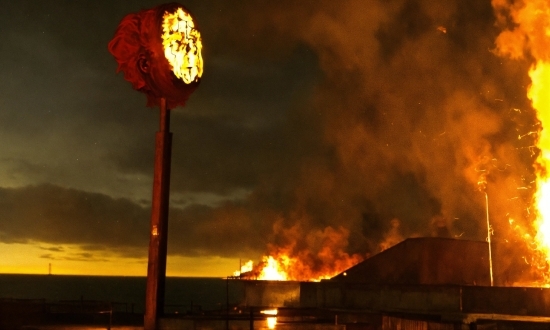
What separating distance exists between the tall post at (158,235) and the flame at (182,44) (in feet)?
5.88

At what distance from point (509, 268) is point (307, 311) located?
14.0m

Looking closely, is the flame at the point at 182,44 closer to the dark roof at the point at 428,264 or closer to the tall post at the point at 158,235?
the tall post at the point at 158,235

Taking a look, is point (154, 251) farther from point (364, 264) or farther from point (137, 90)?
point (364, 264)

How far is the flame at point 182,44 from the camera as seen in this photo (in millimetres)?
17125

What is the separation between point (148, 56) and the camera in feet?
56.7

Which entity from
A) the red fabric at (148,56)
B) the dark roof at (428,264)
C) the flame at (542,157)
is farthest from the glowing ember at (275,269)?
the red fabric at (148,56)

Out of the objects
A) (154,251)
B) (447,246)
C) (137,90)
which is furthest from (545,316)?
(137,90)

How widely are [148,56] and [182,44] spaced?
972 mm

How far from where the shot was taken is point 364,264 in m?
32.3

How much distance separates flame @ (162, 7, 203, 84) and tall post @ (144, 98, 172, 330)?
5.88ft

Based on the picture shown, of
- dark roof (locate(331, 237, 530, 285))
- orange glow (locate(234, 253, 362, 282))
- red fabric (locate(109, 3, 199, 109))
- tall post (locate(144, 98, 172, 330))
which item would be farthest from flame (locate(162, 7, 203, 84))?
orange glow (locate(234, 253, 362, 282))

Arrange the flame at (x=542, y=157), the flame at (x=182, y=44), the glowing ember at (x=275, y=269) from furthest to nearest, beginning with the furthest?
the glowing ember at (x=275, y=269), the flame at (x=542, y=157), the flame at (x=182, y=44)

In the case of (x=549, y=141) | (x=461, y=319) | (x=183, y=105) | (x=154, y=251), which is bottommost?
(x=461, y=319)

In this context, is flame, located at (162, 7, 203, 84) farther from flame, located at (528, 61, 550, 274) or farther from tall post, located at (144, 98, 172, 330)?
flame, located at (528, 61, 550, 274)
